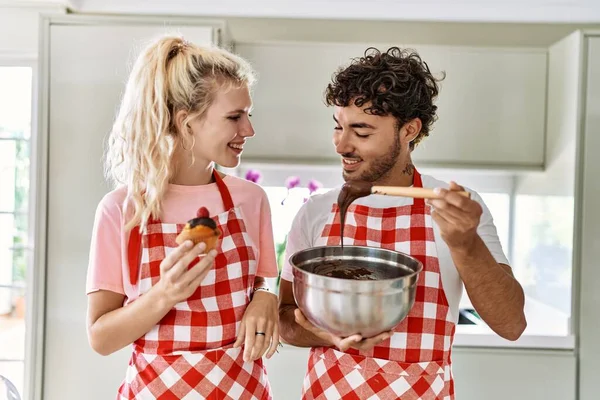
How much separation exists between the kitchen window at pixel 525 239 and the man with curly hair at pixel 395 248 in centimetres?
89

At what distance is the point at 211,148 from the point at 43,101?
1062 millimetres

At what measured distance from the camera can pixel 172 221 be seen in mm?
1156

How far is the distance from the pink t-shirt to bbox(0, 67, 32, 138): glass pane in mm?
1833

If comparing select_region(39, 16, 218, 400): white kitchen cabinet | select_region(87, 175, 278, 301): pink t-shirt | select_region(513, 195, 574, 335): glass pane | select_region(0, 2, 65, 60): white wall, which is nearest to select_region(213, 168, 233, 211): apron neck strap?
select_region(87, 175, 278, 301): pink t-shirt

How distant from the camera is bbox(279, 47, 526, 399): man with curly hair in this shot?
1.14 m

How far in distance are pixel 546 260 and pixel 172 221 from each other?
172cm

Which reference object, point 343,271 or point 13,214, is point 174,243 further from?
point 13,214

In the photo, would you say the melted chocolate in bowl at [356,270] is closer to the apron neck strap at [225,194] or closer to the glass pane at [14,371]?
the apron neck strap at [225,194]

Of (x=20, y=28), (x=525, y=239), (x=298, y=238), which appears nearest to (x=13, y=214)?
(x=20, y=28)

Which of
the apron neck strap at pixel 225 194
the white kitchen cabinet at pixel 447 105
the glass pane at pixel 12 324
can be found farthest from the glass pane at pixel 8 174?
the apron neck strap at pixel 225 194

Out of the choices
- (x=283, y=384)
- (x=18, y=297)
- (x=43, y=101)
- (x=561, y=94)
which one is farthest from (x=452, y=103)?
(x=18, y=297)

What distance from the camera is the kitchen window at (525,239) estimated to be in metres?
1.98

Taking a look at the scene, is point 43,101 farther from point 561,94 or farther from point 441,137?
point 561,94

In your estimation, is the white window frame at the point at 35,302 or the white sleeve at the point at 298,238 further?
the white window frame at the point at 35,302
